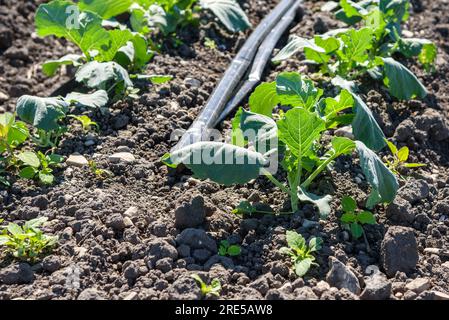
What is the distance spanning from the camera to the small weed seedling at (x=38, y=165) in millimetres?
3584

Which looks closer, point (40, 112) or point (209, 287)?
point (209, 287)

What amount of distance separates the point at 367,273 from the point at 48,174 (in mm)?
1618

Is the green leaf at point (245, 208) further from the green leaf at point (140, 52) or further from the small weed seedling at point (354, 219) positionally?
the green leaf at point (140, 52)

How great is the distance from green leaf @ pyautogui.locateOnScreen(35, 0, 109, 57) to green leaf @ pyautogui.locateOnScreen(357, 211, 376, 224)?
1.76 m

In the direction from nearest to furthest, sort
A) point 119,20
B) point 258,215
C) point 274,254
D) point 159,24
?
point 274,254 → point 258,215 → point 159,24 → point 119,20

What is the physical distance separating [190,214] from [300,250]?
517 mm

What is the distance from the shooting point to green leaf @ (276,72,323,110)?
3.52 m

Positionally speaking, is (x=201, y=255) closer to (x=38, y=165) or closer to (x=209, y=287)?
(x=209, y=287)

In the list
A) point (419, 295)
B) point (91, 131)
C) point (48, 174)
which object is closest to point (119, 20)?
point (91, 131)

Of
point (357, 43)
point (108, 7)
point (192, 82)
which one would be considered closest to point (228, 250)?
point (192, 82)

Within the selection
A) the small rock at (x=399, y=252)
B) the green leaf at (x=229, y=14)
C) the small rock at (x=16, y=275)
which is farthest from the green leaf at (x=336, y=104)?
the small rock at (x=16, y=275)

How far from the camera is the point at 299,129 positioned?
3258 millimetres
